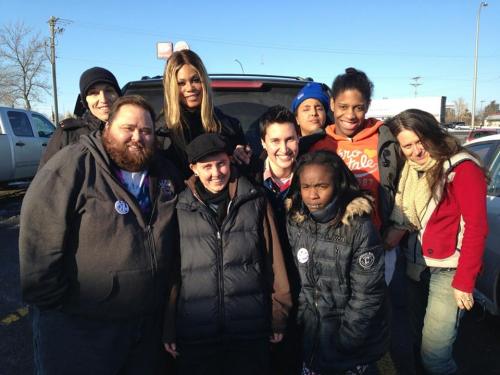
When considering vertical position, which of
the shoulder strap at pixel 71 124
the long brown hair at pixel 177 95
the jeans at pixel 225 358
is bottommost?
the jeans at pixel 225 358

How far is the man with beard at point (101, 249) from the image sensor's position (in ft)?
6.54

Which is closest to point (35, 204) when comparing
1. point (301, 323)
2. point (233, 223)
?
point (233, 223)

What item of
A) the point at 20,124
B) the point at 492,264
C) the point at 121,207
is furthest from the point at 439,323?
the point at 20,124

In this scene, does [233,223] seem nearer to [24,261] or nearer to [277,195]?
[277,195]

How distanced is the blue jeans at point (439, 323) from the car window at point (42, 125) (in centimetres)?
1241

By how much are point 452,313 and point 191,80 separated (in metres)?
2.21

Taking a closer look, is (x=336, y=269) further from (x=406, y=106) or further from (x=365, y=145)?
(x=406, y=106)

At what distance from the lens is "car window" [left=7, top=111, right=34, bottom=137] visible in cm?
1133

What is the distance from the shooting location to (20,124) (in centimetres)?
1162

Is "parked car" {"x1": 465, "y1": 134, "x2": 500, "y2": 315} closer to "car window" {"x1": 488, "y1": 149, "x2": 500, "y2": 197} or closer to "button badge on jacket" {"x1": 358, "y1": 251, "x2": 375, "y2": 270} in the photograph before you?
"car window" {"x1": 488, "y1": 149, "x2": 500, "y2": 197}

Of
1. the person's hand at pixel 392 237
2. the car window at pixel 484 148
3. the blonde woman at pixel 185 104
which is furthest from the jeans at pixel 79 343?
the car window at pixel 484 148

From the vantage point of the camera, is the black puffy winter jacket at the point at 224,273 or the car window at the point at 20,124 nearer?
the black puffy winter jacket at the point at 224,273

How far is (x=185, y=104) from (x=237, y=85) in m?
0.84

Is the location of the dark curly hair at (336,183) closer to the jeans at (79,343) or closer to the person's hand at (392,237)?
the person's hand at (392,237)
